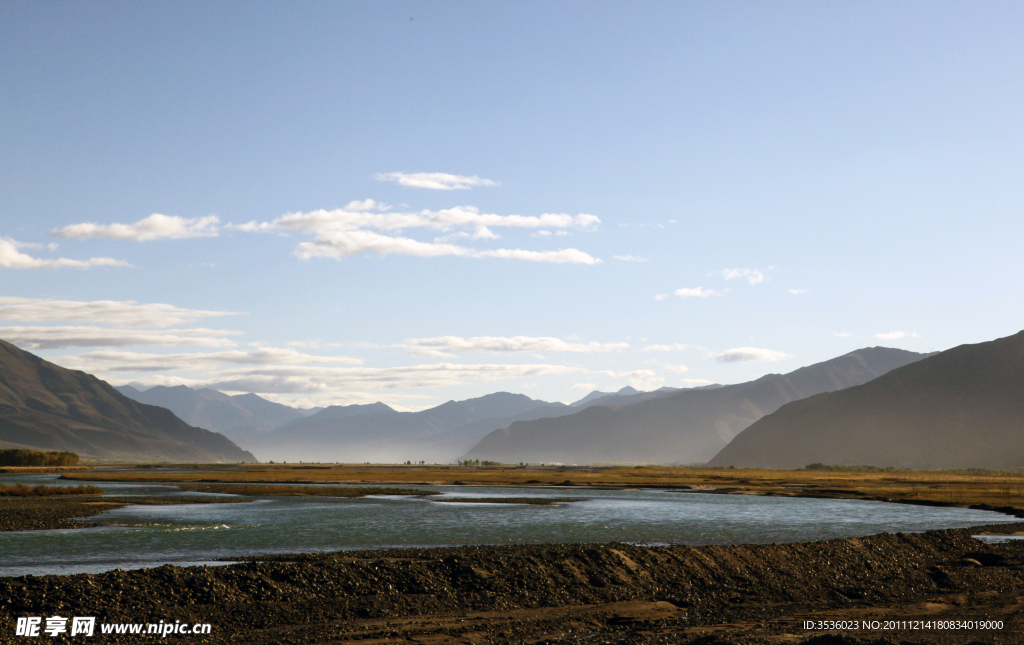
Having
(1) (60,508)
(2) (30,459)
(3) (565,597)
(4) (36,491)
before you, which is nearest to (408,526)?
(3) (565,597)

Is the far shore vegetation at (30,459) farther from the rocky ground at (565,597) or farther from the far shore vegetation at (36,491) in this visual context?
the rocky ground at (565,597)

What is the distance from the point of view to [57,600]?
76.2 ft

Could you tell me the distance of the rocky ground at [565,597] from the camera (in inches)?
911

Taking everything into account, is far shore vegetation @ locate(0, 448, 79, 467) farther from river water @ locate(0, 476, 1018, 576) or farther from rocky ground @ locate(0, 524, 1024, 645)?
rocky ground @ locate(0, 524, 1024, 645)

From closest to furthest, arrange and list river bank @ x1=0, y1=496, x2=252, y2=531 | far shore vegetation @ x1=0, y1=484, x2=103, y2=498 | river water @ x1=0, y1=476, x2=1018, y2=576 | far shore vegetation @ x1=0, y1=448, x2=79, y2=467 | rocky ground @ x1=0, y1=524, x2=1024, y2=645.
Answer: rocky ground @ x1=0, y1=524, x2=1024, y2=645, river water @ x1=0, y1=476, x2=1018, y2=576, river bank @ x1=0, y1=496, x2=252, y2=531, far shore vegetation @ x1=0, y1=484, x2=103, y2=498, far shore vegetation @ x1=0, y1=448, x2=79, y2=467

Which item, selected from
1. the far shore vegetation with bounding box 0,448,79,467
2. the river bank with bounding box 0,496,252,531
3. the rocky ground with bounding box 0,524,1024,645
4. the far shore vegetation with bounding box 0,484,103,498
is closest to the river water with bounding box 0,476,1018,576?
the river bank with bounding box 0,496,252,531

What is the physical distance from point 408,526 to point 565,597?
81.8 feet

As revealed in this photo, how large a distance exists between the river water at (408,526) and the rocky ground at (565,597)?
759cm

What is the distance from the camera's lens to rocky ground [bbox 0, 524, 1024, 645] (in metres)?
23.1

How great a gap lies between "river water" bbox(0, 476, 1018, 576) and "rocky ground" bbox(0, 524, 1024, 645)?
7.59 metres

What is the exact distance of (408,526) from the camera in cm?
5159

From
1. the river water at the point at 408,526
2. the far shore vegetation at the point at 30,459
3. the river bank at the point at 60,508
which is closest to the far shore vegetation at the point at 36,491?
the river bank at the point at 60,508

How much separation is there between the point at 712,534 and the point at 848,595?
17.7m

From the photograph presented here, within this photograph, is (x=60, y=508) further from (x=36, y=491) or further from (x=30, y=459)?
(x=30, y=459)
